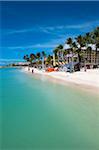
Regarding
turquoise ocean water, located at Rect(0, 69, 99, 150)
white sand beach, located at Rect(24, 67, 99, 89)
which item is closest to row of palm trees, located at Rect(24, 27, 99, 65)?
white sand beach, located at Rect(24, 67, 99, 89)

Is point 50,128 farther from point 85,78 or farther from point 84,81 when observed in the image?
point 85,78

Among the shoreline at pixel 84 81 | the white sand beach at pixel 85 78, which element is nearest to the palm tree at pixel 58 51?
the white sand beach at pixel 85 78

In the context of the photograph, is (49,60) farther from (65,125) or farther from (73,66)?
(65,125)

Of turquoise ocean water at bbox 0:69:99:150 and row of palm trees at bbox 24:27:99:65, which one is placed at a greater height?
row of palm trees at bbox 24:27:99:65

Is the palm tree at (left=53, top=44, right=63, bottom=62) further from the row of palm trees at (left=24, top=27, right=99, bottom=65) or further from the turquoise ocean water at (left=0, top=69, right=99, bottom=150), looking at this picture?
the turquoise ocean water at (left=0, top=69, right=99, bottom=150)

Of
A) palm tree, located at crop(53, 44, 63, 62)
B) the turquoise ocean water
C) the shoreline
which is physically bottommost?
the shoreline

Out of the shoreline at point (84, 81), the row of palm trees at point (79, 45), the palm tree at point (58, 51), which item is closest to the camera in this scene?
the shoreline at point (84, 81)

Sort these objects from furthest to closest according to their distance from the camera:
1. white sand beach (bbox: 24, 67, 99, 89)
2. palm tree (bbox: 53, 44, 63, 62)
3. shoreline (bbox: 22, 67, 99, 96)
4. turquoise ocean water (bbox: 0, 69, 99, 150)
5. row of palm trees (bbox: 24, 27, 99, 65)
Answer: palm tree (bbox: 53, 44, 63, 62) → row of palm trees (bbox: 24, 27, 99, 65) → white sand beach (bbox: 24, 67, 99, 89) → shoreline (bbox: 22, 67, 99, 96) → turquoise ocean water (bbox: 0, 69, 99, 150)

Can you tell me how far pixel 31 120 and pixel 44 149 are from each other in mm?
4180

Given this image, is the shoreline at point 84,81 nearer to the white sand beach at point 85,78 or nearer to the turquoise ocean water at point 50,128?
the white sand beach at point 85,78

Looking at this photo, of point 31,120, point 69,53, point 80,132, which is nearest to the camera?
point 80,132

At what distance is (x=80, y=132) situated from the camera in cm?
996

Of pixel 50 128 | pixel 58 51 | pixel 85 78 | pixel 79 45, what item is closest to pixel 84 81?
pixel 85 78

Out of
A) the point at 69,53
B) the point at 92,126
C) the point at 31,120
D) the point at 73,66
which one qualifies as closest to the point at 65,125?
the point at 92,126
